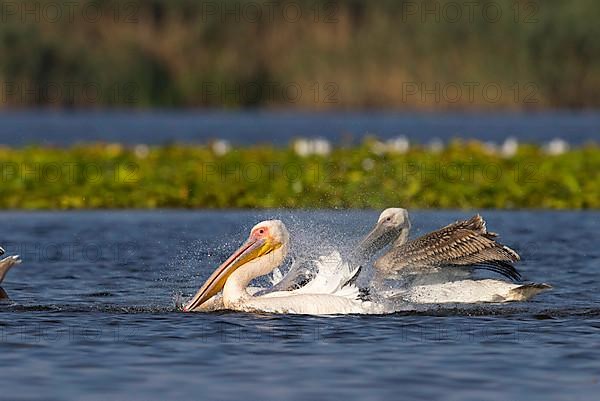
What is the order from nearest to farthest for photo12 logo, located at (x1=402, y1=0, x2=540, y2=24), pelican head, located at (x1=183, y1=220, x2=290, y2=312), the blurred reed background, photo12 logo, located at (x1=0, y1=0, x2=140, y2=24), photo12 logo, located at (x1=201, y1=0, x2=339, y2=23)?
pelican head, located at (x1=183, y1=220, x2=290, y2=312) < the blurred reed background < photo12 logo, located at (x1=402, y1=0, x2=540, y2=24) < photo12 logo, located at (x1=201, y1=0, x2=339, y2=23) < photo12 logo, located at (x1=0, y1=0, x2=140, y2=24)

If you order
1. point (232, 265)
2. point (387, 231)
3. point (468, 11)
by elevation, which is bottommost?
point (232, 265)

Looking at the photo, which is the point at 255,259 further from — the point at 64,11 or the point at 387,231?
the point at 64,11

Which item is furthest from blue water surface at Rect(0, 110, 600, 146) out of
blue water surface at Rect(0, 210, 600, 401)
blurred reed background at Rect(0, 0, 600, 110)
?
blue water surface at Rect(0, 210, 600, 401)

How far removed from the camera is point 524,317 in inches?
452

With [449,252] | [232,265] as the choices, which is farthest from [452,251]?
[232,265]

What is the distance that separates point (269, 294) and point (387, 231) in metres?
1.93

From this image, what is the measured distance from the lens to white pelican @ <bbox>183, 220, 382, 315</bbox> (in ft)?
37.2

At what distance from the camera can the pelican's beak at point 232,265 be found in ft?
38.9

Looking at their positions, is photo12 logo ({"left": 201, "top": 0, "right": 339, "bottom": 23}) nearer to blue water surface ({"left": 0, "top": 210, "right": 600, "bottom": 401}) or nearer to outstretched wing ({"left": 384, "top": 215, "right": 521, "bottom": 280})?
blue water surface ({"left": 0, "top": 210, "right": 600, "bottom": 401})

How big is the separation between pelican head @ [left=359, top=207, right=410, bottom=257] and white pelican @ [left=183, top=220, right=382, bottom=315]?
144cm

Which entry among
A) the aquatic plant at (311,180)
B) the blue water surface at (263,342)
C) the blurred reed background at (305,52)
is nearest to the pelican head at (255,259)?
the blue water surface at (263,342)

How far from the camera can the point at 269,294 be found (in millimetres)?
11641

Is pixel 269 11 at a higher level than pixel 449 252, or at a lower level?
higher

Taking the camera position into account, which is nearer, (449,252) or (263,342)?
(263,342)
